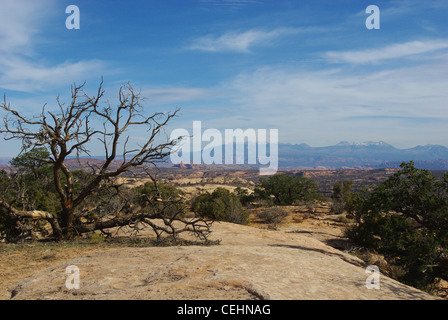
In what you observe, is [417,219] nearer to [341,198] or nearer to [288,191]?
[341,198]

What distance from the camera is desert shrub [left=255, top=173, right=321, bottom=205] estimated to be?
28938 mm

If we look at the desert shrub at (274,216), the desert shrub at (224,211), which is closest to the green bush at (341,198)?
the desert shrub at (274,216)

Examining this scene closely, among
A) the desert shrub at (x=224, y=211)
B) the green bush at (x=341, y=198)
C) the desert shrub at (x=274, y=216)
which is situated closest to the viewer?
the desert shrub at (x=224, y=211)

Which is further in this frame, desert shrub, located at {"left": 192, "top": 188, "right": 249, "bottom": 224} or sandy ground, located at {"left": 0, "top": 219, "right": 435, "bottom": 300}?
desert shrub, located at {"left": 192, "top": 188, "right": 249, "bottom": 224}

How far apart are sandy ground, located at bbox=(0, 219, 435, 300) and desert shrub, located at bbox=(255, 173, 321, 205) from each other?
2132 cm

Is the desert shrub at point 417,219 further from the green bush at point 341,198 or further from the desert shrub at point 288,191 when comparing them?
the desert shrub at point 288,191

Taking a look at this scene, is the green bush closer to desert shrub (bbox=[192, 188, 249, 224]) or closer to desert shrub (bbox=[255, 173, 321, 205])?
desert shrub (bbox=[255, 173, 321, 205])

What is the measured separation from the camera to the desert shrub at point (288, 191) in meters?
28.9

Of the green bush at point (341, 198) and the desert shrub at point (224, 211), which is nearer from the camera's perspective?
the desert shrub at point (224, 211)

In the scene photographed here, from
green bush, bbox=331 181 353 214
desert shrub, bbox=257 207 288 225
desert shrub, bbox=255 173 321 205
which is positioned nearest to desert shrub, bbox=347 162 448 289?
desert shrub, bbox=257 207 288 225

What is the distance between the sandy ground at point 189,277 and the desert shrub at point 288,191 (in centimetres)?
2132

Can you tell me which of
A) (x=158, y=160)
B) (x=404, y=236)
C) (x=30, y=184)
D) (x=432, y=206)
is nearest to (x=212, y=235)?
(x=158, y=160)
